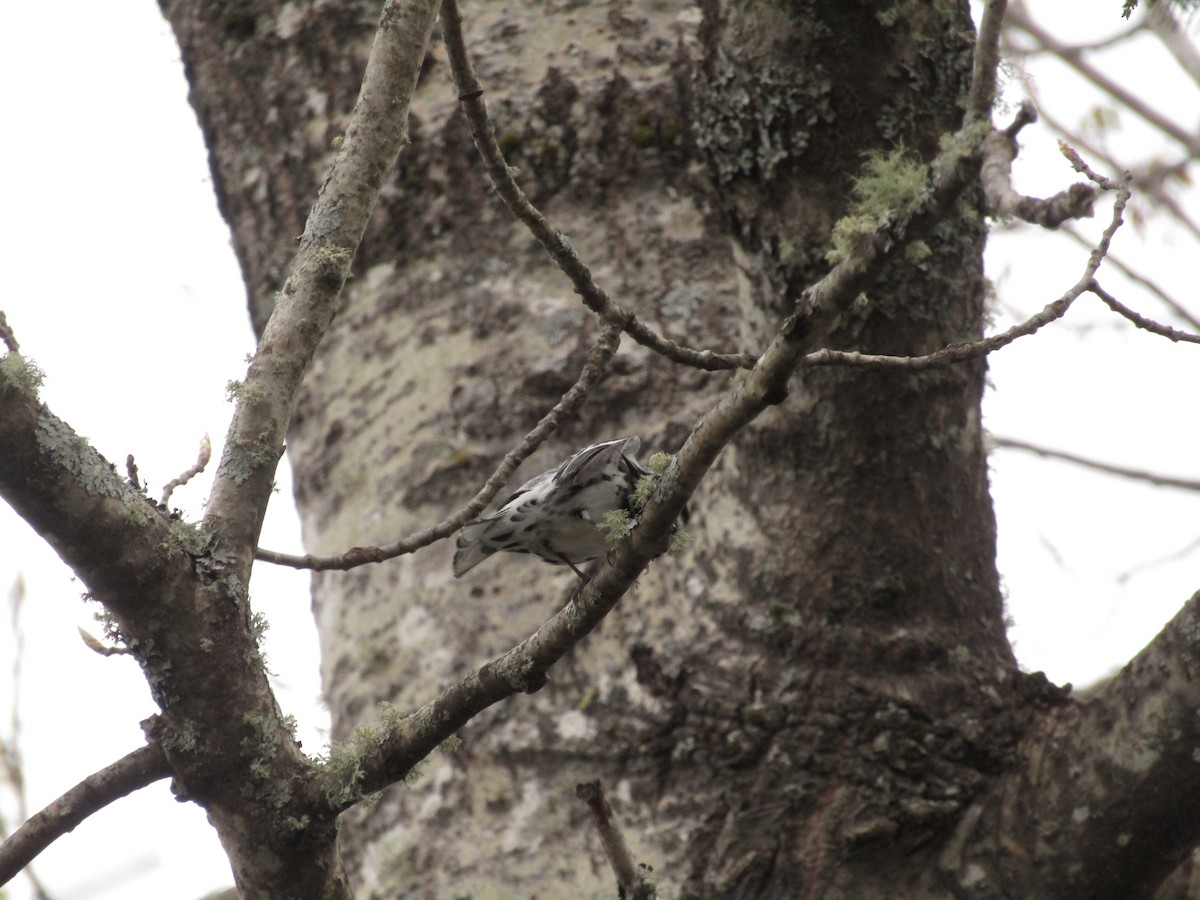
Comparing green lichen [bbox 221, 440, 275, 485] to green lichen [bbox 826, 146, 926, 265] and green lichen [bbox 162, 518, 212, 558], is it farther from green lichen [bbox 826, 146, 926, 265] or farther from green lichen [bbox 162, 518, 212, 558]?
green lichen [bbox 826, 146, 926, 265]

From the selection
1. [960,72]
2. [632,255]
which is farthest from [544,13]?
[960,72]

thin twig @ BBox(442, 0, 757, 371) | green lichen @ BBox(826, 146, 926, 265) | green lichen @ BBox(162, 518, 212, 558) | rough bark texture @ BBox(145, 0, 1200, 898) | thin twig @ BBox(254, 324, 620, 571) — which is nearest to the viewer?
green lichen @ BBox(162, 518, 212, 558)

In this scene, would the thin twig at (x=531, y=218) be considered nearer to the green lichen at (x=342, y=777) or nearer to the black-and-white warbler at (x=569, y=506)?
the black-and-white warbler at (x=569, y=506)

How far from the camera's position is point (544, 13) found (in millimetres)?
3406

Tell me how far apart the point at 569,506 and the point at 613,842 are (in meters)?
0.88

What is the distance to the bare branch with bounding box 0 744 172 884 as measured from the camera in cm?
186

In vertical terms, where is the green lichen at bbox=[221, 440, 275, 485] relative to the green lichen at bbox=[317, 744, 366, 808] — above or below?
above

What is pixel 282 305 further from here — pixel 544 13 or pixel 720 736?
pixel 544 13

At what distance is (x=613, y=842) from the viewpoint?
1813mm

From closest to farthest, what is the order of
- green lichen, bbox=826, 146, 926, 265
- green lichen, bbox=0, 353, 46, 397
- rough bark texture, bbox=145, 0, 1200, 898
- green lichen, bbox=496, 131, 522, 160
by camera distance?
green lichen, bbox=0, 353, 46, 397 → green lichen, bbox=826, 146, 926, 265 → rough bark texture, bbox=145, 0, 1200, 898 → green lichen, bbox=496, 131, 522, 160

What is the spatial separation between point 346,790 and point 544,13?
89.6 inches

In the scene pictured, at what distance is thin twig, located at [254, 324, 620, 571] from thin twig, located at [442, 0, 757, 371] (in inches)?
2.7

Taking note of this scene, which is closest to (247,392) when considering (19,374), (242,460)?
(242,460)

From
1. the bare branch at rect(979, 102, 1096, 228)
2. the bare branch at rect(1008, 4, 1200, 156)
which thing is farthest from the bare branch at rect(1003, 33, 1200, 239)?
the bare branch at rect(979, 102, 1096, 228)
